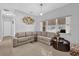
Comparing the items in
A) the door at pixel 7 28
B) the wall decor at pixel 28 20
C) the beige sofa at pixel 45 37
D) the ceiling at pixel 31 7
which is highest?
the ceiling at pixel 31 7

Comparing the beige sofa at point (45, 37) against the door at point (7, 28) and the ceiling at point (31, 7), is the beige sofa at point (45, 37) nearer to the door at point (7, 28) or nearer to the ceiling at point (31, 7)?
the ceiling at point (31, 7)

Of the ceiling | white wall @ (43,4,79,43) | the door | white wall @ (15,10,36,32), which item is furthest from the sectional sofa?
the ceiling

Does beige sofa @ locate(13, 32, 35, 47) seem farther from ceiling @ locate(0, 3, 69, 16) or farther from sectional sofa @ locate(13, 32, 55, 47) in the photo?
ceiling @ locate(0, 3, 69, 16)

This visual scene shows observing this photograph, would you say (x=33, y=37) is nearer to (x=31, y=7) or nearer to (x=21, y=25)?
(x=21, y=25)

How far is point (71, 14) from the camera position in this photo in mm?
2580

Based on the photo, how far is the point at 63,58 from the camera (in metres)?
2.21

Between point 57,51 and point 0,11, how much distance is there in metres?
1.92

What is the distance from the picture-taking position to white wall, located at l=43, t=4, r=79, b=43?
237 cm

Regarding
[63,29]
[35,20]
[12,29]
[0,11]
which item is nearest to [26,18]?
[35,20]

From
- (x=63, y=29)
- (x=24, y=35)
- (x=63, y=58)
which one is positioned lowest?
(x=63, y=58)

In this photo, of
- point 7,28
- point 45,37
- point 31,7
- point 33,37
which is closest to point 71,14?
point 45,37

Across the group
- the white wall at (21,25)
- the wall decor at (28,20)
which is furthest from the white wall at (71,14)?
the white wall at (21,25)

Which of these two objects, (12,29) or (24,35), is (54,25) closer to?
(24,35)

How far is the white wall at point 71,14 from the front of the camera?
2.37 metres
